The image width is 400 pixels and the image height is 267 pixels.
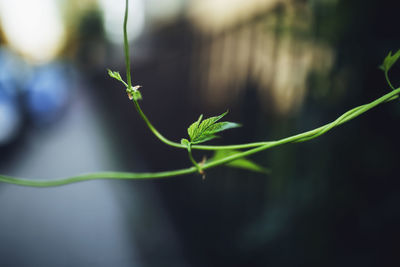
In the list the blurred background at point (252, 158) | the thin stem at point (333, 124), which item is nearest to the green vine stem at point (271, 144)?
the thin stem at point (333, 124)

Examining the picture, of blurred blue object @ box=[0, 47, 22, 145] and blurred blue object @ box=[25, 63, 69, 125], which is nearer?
blurred blue object @ box=[0, 47, 22, 145]

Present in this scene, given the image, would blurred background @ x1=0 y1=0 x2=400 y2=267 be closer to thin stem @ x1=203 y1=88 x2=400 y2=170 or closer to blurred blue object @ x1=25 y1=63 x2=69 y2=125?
blurred blue object @ x1=25 y1=63 x2=69 y2=125

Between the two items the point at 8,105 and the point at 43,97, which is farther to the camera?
the point at 43,97

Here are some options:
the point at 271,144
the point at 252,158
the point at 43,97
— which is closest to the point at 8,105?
the point at 43,97

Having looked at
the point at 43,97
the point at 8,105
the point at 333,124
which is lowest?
the point at 333,124

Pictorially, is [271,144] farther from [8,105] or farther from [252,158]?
[8,105]

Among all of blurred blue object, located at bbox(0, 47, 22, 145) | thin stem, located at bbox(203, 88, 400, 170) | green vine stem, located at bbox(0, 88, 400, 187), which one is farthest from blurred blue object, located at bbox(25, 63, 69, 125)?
thin stem, located at bbox(203, 88, 400, 170)

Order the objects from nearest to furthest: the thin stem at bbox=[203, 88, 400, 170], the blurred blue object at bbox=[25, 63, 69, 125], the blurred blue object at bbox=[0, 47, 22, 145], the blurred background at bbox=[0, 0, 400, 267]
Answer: the thin stem at bbox=[203, 88, 400, 170] → the blurred background at bbox=[0, 0, 400, 267] → the blurred blue object at bbox=[0, 47, 22, 145] → the blurred blue object at bbox=[25, 63, 69, 125]
